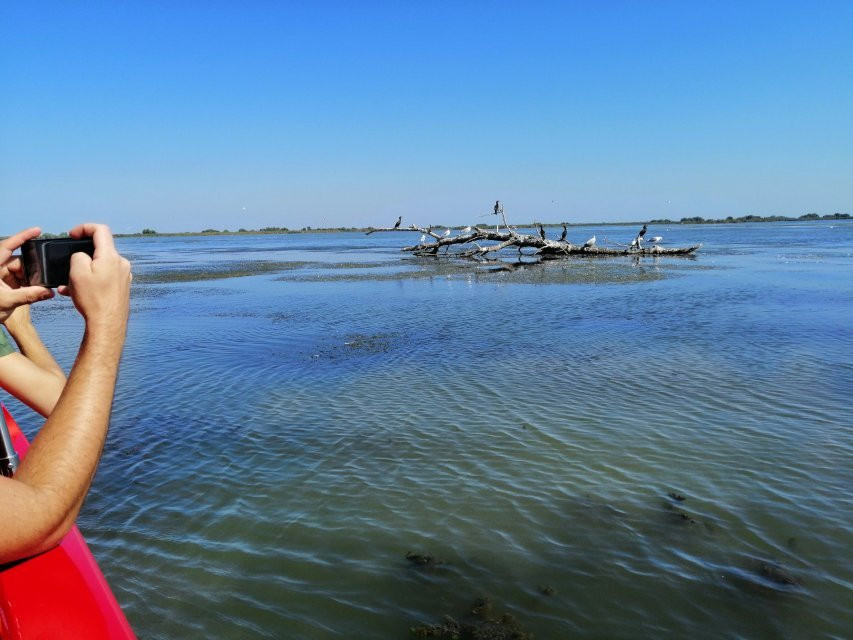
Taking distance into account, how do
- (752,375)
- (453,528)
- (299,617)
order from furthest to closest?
(752,375), (453,528), (299,617)

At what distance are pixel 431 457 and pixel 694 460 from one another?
2846 millimetres

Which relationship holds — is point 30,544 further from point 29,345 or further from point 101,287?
point 29,345

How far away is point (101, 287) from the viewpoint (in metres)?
1.61

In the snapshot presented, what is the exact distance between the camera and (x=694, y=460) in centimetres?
627

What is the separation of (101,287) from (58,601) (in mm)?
1303

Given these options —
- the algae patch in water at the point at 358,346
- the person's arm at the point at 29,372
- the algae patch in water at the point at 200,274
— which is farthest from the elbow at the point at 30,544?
the algae patch in water at the point at 200,274

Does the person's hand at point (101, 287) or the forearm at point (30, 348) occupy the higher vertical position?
the person's hand at point (101, 287)

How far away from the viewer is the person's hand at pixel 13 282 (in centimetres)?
180

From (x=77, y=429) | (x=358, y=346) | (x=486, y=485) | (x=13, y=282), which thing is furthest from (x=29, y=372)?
(x=358, y=346)

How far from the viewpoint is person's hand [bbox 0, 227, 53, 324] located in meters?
1.80

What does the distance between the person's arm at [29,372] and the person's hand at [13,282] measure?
1.86 feet

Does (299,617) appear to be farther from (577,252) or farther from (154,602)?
(577,252)

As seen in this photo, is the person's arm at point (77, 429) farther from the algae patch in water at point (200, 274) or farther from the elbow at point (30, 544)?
the algae patch in water at point (200, 274)

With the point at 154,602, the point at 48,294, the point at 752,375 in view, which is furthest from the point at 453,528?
the point at 752,375
